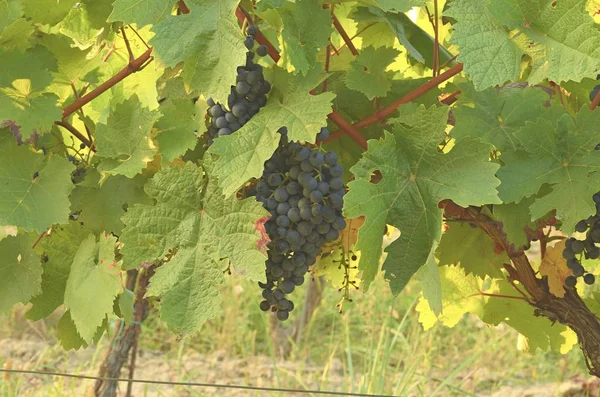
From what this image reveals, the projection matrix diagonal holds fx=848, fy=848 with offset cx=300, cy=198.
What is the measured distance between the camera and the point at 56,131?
4.55 ft

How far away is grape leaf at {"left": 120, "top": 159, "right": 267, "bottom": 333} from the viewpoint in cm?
105

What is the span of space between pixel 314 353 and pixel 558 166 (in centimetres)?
365

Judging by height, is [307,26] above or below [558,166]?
above

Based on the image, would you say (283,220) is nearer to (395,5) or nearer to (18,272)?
(395,5)

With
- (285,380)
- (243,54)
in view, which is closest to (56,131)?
(243,54)

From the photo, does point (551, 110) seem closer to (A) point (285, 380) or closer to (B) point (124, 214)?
(B) point (124, 214)

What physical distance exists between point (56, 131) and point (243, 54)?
1.76 feet

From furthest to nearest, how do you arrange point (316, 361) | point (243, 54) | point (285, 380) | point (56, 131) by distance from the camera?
1. point (316, 361)
2. point (285, 380)
3. point (56, 131)
4. point (243, 54)

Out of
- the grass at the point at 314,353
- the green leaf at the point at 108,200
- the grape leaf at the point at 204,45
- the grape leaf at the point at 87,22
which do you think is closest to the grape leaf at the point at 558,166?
the grape leaf at the point at 204,45

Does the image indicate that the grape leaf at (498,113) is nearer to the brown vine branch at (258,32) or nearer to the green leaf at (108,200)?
the brown vine branch at (258,32)

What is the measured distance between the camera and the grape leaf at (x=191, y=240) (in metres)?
1.05

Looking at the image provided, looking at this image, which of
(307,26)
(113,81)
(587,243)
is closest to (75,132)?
(113,81)

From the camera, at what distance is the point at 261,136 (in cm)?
104

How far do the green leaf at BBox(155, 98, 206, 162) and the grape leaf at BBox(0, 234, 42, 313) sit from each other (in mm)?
278
